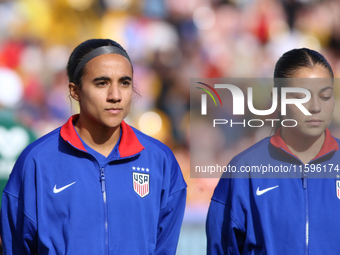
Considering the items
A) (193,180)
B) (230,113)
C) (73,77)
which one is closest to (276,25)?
(230,113)

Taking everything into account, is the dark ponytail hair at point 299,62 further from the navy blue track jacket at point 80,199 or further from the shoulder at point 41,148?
the shoulder at point 41,148

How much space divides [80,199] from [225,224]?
A: 27.8 inches

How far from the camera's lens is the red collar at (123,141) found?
204 centimetres

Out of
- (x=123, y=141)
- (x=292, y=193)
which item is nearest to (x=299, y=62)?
(x=292, y=193)

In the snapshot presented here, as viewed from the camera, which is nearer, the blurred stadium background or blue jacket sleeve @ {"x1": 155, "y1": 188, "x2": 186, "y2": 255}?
blue jacket sleeve @ {"x1": 155, "y1": 188, "x2": 186, "y2": 255}

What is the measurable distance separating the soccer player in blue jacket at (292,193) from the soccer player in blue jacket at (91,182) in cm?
34

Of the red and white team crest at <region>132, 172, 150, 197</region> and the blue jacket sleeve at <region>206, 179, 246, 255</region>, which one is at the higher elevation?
the red and white team crest at <region>132, 172, 150, 197</region>

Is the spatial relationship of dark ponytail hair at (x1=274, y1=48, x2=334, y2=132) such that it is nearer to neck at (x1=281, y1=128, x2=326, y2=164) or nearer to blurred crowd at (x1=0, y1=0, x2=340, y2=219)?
neck at (x1=281, y1=128, x2=326, y2=164)

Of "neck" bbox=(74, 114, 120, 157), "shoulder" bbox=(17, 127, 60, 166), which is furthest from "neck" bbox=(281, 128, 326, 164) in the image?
"shoulder" bbox=(17, 127, 60, 166)

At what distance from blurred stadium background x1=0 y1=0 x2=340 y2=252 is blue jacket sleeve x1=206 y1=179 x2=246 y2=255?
2046 millimetres

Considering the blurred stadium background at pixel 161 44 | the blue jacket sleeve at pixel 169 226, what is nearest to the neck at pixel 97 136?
the blue jacket sleeve at pixel 169 226

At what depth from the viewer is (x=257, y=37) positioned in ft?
15.7

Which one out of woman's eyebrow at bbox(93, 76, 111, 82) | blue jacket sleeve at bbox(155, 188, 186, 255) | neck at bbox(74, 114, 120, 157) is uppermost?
woman's eyebrow at bbox(93, 76, 111, 82)

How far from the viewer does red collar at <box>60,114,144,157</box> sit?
204cm
